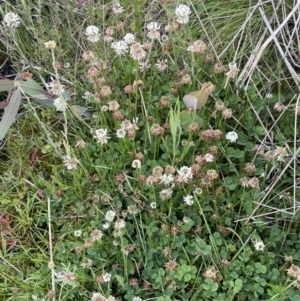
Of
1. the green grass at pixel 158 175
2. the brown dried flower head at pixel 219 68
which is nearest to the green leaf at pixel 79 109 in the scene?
the green grass at pixel 158 175

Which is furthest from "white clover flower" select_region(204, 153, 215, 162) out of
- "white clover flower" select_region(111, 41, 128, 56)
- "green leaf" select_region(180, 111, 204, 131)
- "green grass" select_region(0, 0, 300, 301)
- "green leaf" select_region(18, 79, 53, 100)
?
"green leaf" select_region(18, 79, 53, 100)

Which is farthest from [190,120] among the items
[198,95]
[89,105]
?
[89,105]

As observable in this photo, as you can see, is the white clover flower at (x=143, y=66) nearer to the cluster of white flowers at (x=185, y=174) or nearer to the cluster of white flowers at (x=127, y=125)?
the cluster of white flowers at (x=127, y=125)

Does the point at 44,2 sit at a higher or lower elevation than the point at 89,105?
higher

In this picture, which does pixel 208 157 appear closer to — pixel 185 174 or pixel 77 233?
pixel 185 174

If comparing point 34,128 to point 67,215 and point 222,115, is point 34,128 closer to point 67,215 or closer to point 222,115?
point 67,215

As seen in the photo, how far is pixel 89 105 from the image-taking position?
180 cm

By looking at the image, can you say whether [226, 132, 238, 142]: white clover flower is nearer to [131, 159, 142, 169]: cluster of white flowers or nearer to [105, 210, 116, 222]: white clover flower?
[131, 159, 142, 169]: cluster of white flowers

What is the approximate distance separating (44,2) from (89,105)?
0.51 m

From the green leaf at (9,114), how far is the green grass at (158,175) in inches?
2.1

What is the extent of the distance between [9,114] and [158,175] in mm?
566

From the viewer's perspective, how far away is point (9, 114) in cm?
165

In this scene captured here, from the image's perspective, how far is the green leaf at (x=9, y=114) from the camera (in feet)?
5.33

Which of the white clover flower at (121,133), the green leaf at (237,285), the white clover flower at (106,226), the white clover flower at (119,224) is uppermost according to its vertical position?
the white clover flower at (121,133)
